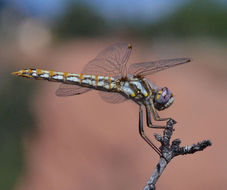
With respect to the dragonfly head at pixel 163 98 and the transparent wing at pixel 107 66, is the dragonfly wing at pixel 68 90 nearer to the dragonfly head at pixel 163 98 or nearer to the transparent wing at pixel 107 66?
the transparent wing at pixel 107 66

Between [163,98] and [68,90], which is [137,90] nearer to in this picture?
[163,98]

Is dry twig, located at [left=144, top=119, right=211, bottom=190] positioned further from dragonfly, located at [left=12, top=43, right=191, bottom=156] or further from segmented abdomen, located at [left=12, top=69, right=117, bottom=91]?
segmented abdomen, located at [left=12, top=69, right=117, bottom=91]

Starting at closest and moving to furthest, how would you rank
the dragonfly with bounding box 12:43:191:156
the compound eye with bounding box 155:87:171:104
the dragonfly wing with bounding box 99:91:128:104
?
the compound eye with bounding box 155:87:171:104 < the dragonfly with bounding box 12:43:191:156 < the dragonfly wing with bounding box 99:91:128:104

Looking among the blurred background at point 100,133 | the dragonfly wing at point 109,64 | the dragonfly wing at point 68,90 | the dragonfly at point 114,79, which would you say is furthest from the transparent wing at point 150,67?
the blurred background at point 100,133

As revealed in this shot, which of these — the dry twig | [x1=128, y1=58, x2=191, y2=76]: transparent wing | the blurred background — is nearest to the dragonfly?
[x1=128, y1=58, x2=191, y2=76]: transparent wing

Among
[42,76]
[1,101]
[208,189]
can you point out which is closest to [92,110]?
[1,101]

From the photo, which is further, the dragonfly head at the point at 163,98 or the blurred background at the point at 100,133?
the blurred background at the point at 100,133

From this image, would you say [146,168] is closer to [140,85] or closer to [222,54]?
[140,85]

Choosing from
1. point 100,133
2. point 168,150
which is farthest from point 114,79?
point 100,133
